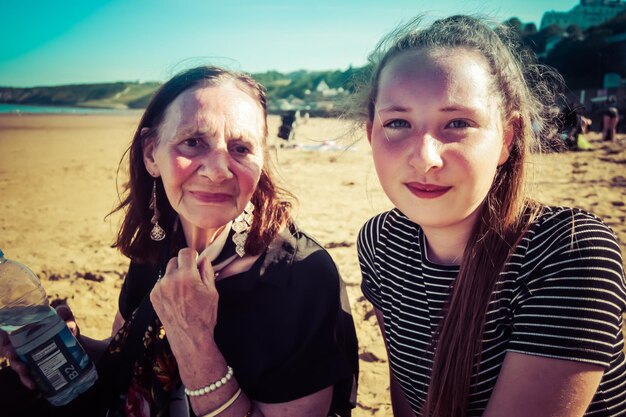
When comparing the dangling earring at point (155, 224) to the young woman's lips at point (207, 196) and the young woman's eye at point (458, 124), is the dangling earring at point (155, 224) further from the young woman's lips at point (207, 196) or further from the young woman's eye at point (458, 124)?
the young woman's eye at point (458, 124)

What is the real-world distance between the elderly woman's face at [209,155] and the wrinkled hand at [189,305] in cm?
24

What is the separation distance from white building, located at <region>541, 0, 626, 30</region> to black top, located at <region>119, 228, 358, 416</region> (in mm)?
99977

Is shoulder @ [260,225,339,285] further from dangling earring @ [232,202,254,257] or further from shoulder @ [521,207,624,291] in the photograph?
shoulder @ [521,207,624,291]

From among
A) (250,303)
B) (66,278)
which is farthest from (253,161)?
(66,278)

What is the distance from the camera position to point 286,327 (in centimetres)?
151

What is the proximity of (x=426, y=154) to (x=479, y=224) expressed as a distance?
43 cm

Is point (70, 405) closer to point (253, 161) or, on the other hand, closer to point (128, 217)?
point (128, 217)

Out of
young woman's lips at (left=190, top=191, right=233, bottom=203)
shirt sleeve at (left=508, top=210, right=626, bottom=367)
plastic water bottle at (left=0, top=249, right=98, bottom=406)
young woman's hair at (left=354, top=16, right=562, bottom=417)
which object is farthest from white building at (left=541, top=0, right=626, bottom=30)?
plastic water bottle at (left=0, top=249, right=98, bottom=406)

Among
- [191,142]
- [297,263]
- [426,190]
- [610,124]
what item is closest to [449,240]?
[426,190]

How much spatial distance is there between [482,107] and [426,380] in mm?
1104

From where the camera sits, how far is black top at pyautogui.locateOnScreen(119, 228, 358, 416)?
1477 millimetres

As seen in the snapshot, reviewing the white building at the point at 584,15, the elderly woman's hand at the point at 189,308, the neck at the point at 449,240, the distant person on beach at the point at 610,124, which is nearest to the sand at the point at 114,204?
the neck at the point at 449,240

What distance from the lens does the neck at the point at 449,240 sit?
4.86 ft

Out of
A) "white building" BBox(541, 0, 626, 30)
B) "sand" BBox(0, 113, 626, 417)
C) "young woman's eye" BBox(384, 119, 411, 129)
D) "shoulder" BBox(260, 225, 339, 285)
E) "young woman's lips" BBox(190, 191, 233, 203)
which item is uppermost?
"white building" BBox(541, 0, 626, 30)
